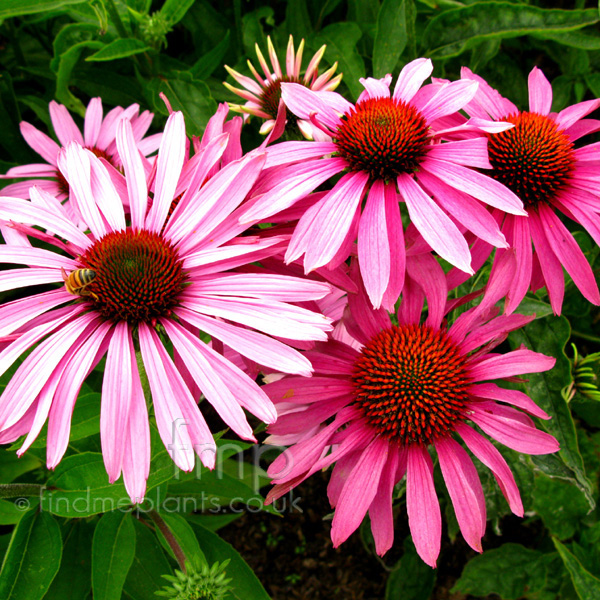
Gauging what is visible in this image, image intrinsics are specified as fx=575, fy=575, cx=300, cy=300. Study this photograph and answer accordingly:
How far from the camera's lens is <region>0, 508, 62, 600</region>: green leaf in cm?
110

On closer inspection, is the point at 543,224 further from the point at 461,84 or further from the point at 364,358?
the point at 364,358

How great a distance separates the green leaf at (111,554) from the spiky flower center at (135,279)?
55cm

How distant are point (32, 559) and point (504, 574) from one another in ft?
4.60

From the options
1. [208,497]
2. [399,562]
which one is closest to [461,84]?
[208,497]

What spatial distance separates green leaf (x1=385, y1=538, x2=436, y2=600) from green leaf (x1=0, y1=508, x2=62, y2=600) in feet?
3.72

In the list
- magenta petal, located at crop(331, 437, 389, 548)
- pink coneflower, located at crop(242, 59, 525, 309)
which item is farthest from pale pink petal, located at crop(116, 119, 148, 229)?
magenta petal, located at crop(331, 437, 389, 548)

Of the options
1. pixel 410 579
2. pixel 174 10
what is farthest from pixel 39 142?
pixel 410 579

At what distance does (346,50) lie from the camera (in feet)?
5.82

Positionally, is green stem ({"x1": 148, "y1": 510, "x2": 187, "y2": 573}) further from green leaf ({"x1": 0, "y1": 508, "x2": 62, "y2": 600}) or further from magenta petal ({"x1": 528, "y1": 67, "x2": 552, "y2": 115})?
magenta petal ({"x1": 528, "y1": 67, "x2": 552, "y2": 115})

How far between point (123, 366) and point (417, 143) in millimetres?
658

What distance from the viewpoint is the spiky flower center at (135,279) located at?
98 centimetres

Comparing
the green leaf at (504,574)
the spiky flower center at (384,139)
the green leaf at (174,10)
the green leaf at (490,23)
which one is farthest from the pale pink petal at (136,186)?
the green leaf at (504,574)

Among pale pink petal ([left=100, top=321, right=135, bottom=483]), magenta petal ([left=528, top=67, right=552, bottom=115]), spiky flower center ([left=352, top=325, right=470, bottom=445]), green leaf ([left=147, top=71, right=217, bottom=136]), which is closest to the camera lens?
pale pink petal ([left=100, top=321, right=135, bottom=483])

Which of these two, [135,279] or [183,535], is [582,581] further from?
[135,279]
